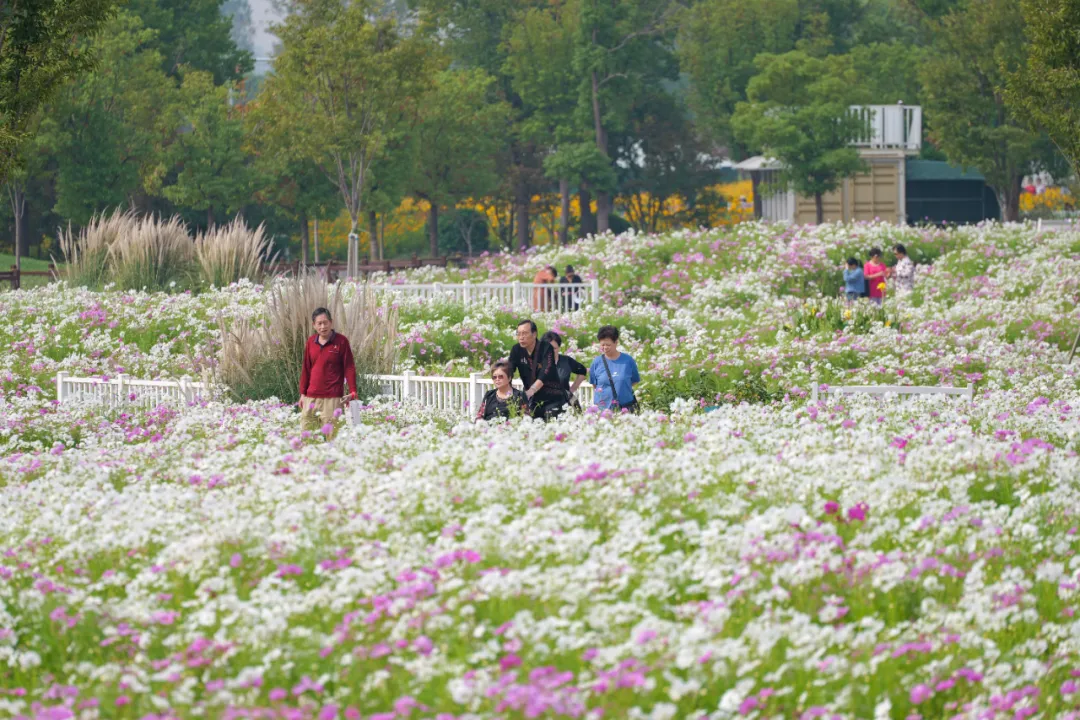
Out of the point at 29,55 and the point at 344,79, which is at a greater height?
the point at 344,79

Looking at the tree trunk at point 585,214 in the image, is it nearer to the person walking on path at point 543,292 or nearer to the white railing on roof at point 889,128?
the white railing on roof at point 889,128

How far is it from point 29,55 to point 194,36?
42.8 meters

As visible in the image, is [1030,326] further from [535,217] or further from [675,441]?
[535,217]

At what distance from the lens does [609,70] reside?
190 feet

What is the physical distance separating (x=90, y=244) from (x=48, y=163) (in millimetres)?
22725

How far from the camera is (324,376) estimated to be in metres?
13.6

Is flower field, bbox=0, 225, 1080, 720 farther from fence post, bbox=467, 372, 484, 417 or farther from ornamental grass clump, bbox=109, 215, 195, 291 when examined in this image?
ornamental grass clump, bbox=109, 215, 195, 291

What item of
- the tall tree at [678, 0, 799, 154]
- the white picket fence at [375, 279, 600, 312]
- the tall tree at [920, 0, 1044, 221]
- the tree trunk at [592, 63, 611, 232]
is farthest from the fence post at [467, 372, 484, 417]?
the tall tree at [678, 0, 799, 154]

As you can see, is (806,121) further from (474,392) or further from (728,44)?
(474,392)

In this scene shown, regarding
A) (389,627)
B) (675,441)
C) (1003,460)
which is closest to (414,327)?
(675,441)

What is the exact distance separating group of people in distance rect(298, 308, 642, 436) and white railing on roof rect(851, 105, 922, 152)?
38597mm

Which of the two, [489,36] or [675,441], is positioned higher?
[489,36]

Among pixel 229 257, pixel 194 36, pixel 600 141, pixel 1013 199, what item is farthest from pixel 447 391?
pixel 194 36

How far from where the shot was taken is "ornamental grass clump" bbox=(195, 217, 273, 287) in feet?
88.0
